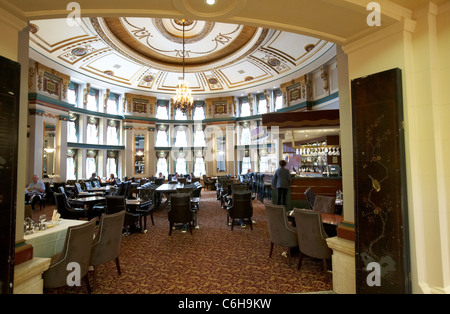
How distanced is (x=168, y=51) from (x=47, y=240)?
986 cm

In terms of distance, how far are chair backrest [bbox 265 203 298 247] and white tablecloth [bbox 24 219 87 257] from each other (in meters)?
2.88

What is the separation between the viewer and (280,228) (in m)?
3.41

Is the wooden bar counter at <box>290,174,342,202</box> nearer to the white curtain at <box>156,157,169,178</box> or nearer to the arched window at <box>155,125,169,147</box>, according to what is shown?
the white curtain at <box>156,157,169,178</box>

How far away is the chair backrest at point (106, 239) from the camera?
2756mm

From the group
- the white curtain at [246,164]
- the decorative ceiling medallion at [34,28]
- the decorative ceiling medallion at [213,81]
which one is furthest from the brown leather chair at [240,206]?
the decorative ceiling medallion at [213,81]

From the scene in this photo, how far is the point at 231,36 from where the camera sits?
9.38m

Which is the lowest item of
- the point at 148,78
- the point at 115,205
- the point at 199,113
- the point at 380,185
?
the point at 115,205

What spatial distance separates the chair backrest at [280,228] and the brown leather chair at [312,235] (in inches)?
7.4

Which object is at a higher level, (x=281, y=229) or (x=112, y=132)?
(x=112, y=132)

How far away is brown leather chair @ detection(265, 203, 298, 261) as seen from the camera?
3330 mm

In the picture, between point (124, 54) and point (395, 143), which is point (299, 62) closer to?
point (124, 54)

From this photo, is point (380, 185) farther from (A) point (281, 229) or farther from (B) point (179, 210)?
(B) point (179, 210)

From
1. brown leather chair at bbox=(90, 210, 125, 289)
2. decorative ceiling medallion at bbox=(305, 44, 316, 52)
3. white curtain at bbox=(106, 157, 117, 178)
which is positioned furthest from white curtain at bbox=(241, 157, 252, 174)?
brown leather chair at bbox=(90, 210, 125, 289)

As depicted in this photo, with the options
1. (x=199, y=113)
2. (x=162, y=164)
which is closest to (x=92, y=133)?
(x=162, y=164)
